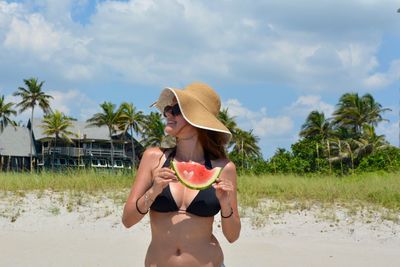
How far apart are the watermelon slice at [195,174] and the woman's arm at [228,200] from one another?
42 mm

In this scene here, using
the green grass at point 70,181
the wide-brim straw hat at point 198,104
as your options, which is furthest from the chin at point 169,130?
the green grass at point 70,181

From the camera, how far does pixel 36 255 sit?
386 inches

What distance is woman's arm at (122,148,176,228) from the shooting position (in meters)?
2.51

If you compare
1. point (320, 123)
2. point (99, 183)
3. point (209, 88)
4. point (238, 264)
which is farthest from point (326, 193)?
point (320, 123)

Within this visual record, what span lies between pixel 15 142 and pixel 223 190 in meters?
60.4

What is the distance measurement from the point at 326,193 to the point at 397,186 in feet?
7.14

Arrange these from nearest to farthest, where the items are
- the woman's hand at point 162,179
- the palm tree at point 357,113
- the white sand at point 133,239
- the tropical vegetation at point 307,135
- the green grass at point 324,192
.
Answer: the woman's hand at point 162,179 → the white sand at point 133,239 → the green grass at point 324,192 → the tropical vegetation at point 307,135 → the palm tree at point 357,113

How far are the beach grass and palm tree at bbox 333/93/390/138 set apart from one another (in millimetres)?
33320

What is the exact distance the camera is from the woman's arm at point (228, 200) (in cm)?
256

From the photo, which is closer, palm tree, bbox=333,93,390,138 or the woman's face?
the woman's face

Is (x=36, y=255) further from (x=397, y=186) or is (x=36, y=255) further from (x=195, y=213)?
(x=397, y=186)

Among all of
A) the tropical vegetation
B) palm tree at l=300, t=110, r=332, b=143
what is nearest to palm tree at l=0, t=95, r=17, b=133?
the tropical vegetation

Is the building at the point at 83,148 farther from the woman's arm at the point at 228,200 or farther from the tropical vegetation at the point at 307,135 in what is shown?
the woman's arm at the point at 228,200

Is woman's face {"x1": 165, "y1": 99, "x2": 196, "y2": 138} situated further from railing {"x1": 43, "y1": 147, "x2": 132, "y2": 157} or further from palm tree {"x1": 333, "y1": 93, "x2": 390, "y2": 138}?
railing {"x1": 43, "y1": 147, "x2": 132, "y2": 157}
